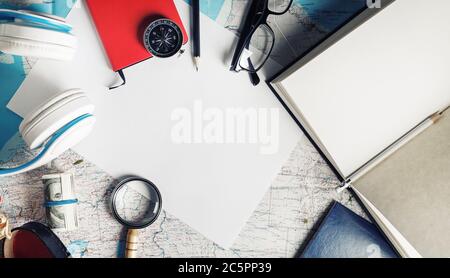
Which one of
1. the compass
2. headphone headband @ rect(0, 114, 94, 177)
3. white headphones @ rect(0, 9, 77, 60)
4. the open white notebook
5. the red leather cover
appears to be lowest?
the open white notebook

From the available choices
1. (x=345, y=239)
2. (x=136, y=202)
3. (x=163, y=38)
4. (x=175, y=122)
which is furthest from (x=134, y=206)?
(x=345, y=239)

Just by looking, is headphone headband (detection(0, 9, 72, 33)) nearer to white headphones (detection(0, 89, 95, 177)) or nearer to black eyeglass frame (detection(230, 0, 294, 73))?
white headphones (detection(0, 89, 95, 177))

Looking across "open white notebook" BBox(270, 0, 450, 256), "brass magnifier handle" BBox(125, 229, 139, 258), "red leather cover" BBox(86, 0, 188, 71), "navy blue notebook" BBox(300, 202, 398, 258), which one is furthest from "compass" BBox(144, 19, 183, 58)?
"navy blue notebook" BBox(300, 202, 398, 258)

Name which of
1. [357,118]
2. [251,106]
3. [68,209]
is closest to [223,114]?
[251,106]

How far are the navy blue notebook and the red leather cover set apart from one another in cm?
52

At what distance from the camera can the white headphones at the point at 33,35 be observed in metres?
0.74

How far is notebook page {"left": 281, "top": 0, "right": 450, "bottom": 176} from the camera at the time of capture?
2.65 ft

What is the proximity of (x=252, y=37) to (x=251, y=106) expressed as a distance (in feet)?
0.49

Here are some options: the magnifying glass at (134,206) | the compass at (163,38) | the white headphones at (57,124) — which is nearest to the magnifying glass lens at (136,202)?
the magnifying glass at (134,206)

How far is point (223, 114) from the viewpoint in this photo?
3.00 ft

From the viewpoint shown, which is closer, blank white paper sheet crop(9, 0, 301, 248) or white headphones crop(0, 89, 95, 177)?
white headphones crop(0, 89, 95, 177)

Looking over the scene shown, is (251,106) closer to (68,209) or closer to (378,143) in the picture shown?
(378,143)

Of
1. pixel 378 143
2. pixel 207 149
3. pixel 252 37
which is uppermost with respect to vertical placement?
pixel 252 37

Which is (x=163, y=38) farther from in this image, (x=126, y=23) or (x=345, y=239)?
(x=345, y=239)
